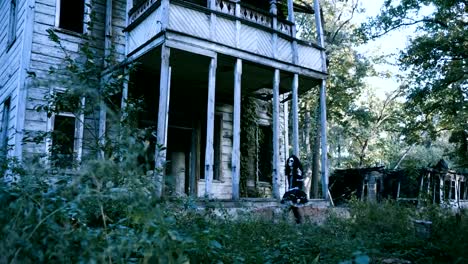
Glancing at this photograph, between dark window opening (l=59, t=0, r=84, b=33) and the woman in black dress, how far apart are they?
22.5 ft

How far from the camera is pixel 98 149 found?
4742mm

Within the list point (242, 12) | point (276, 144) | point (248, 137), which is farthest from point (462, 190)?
point (242, 12)

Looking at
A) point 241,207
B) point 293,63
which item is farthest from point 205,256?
point 293,63

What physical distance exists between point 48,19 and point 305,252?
29.2 feet

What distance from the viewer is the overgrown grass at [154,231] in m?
2.42

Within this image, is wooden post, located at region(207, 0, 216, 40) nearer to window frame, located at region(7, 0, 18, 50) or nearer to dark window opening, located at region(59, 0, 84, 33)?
dark window opening, located at region(59, 0, 84, 33)

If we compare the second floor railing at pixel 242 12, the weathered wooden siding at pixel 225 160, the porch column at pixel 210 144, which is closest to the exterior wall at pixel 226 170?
the weathered wooden siding at pixel 225 160

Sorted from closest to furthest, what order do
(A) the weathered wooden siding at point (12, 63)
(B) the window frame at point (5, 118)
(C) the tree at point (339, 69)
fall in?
(A) the weathered wooden siding at point (12, 63) < (B) the window frame at point (5, 118) < (C) the tree at point (339, 69)

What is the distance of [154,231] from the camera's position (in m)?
2.95

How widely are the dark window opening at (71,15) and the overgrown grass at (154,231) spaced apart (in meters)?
5.97

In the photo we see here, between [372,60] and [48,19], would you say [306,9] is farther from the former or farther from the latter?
[372,60]

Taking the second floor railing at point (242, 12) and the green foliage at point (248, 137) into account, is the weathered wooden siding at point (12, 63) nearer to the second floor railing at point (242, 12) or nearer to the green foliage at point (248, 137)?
the second floor railing at point (242, 12)

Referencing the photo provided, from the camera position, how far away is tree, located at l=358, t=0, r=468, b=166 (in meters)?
16.5

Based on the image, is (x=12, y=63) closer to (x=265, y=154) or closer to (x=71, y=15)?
(x=71, y=15)
